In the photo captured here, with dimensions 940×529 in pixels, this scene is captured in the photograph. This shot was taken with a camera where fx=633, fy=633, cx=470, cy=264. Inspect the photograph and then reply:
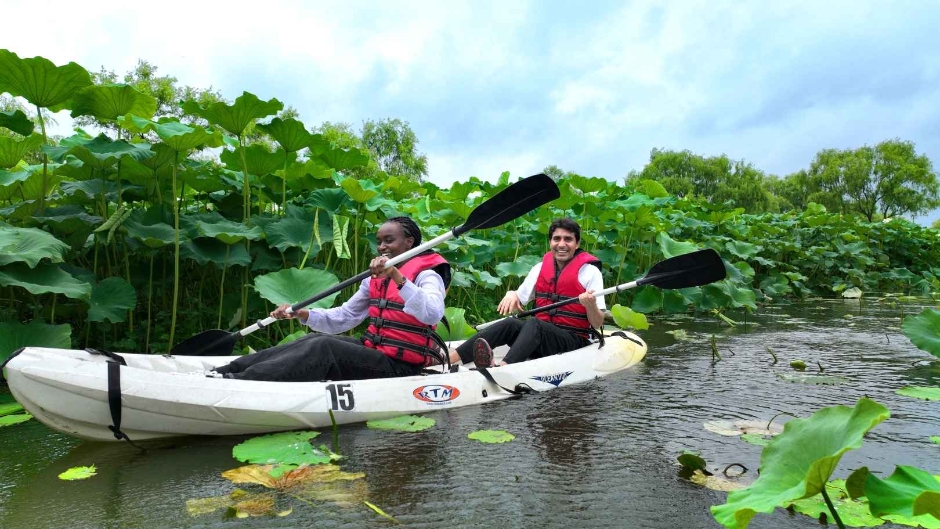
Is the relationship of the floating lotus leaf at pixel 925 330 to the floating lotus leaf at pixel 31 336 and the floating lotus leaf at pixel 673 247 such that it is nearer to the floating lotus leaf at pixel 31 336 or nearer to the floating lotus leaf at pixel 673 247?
the floating lotus leaf at pixel 673 247

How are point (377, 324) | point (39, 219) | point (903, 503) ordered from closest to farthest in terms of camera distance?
point (903, 503) < point (377, 324) < point (39, 219)

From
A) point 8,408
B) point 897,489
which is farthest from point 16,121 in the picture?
point 897,489

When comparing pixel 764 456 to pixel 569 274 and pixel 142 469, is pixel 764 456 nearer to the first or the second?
pixel 142 469

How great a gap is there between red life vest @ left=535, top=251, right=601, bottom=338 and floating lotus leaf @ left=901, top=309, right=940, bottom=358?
1996 mm

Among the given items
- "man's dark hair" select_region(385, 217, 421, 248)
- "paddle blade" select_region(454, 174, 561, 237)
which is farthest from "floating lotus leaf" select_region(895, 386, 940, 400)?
"man's dark hair" select_region(385, 217, 421, 248)

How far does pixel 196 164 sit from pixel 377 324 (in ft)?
6.59

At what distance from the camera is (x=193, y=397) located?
2822mm

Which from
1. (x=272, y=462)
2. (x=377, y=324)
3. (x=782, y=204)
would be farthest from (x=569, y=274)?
(x=782, y=204)

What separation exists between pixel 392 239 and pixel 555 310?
1913mm

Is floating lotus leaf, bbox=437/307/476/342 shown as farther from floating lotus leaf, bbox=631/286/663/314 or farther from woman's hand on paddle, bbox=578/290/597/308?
floating lotus leaf, bbox=631/286/663/314

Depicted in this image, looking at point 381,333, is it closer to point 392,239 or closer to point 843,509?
point 392,239

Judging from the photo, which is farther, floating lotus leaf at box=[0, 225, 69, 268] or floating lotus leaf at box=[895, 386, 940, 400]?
floating lotus leaf at box=[895, 386, 940, 400]

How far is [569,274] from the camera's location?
15.6ft

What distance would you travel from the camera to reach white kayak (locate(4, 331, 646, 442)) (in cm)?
262
